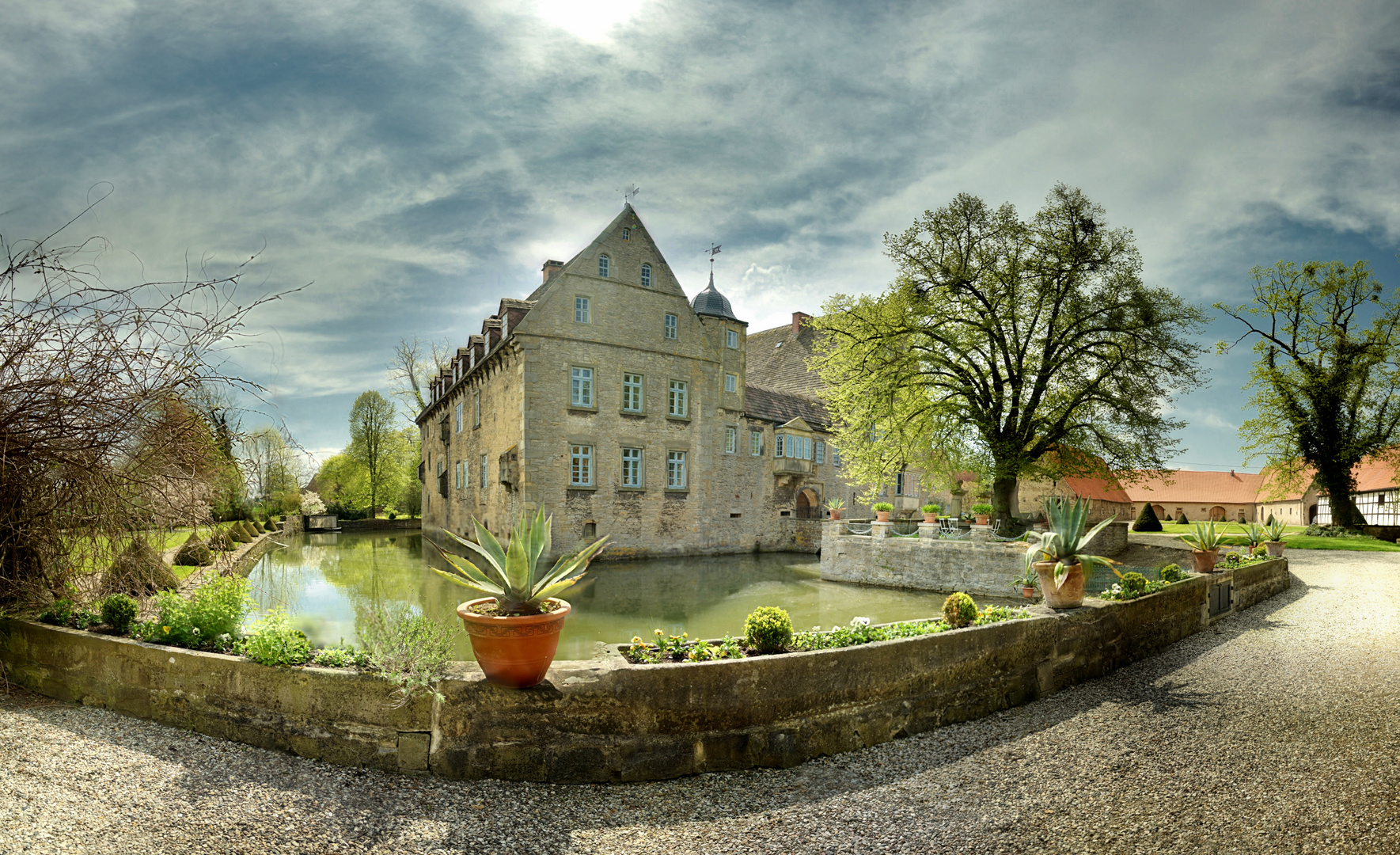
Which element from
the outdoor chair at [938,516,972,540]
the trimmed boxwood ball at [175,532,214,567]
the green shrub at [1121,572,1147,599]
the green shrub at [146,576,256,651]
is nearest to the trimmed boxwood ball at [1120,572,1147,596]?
the green shrub at [1121,572,1147,599]

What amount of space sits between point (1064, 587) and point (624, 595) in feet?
40.0

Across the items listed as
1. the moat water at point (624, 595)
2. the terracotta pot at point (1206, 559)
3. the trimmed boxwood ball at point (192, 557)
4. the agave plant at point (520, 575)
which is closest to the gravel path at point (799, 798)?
the agave plant at point (520, 575)

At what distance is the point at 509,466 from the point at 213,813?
20689 mm

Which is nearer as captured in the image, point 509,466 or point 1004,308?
point 1004,308

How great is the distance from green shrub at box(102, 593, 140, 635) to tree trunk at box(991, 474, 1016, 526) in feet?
74.2

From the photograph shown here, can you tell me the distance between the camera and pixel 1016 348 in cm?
2238

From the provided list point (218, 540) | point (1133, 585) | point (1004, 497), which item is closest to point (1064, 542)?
point (1133, 585)

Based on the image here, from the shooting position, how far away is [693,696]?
4.86m

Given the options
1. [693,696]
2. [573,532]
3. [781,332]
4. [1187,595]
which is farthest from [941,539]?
[781,332]

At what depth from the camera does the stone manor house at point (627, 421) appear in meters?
24.0

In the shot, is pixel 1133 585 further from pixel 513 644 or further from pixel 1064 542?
pixel 513 644

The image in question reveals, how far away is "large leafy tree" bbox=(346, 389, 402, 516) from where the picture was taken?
2013 inches

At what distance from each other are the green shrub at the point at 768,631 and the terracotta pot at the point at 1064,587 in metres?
4.31

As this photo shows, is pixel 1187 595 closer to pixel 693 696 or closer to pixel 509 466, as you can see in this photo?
pixel 693 696
